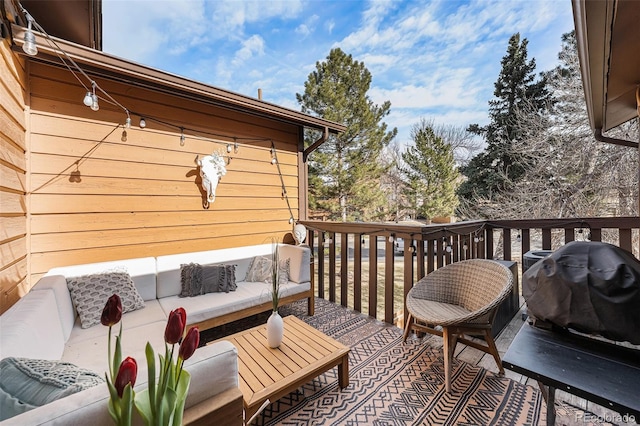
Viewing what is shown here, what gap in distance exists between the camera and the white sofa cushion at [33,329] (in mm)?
1181

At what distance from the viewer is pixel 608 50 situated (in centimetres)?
166

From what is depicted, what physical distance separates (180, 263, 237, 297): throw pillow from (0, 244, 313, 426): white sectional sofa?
0.07 m

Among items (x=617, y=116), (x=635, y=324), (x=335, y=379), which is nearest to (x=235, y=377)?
(x=335, y=379)

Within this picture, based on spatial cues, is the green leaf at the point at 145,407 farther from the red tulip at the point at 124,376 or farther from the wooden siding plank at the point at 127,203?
the wooden siding plank at the point at 127,203

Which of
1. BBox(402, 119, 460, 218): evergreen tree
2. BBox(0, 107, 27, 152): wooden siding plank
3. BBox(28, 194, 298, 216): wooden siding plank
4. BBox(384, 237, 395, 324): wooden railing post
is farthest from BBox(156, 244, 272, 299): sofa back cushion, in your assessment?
BBox(402, 119, 460, 218): evergreen tree

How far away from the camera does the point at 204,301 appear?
2.54m

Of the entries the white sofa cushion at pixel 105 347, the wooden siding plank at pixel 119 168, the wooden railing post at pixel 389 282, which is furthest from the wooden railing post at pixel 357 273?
the white sofa cushion at pixel 105 347

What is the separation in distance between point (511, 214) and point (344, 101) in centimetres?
616

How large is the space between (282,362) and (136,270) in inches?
72.4

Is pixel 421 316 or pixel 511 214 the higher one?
pixel 511 214

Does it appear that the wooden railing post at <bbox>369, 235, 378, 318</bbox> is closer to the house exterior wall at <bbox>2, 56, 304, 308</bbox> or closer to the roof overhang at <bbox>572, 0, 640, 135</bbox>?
the house exterior wall at <bbox>2, 56, 304, 308</bbox>

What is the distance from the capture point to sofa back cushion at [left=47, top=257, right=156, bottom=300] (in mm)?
2391

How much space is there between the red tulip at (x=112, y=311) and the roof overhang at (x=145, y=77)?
8.03ft

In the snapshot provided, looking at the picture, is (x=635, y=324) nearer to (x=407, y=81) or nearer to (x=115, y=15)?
(x=115, y=15)
